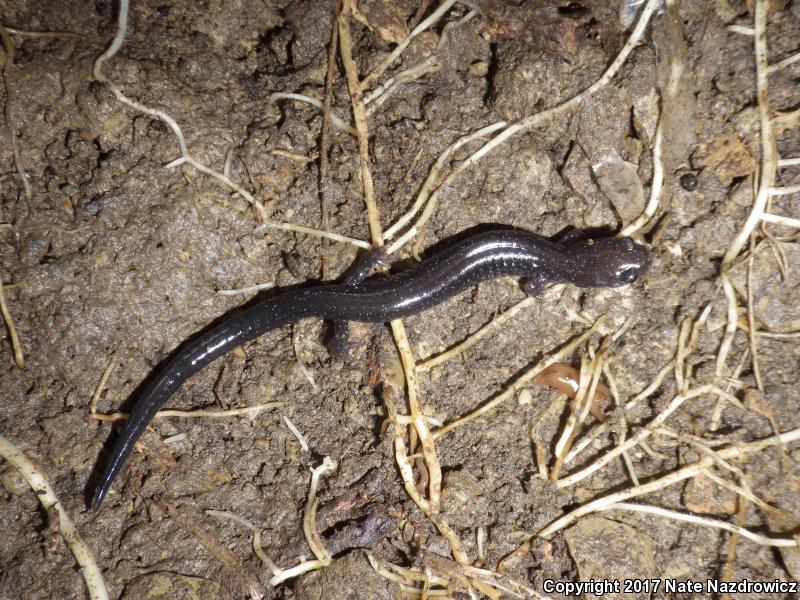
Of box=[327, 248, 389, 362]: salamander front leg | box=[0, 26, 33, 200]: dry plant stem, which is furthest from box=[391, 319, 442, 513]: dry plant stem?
box=[0, 26, 33, 200]: dry plant stem

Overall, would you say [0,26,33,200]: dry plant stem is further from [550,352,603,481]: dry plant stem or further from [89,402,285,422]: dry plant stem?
[550,352,603,481]: dry plant stem

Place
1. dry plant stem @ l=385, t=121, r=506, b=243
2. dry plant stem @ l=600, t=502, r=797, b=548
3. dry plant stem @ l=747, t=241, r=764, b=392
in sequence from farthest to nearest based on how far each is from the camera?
dry plant stem @ l=385, t=121, r=506, b=243, dry plant stem @ l=747, t=241, r=764, b=392, dry plant stem @ l=600, t=502, r=797, b=548

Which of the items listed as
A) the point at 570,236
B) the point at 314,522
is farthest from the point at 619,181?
the point at 314,522

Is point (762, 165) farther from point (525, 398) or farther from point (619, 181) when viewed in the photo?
point (525, 398)

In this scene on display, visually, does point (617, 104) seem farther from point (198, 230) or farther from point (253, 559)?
point (253, 559)

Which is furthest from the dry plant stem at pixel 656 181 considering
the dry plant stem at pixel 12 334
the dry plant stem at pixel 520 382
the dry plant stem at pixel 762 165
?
the dry plant stem at pixel 12 334

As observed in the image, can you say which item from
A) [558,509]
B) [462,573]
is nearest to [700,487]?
[558,509]
